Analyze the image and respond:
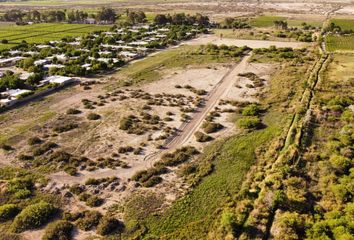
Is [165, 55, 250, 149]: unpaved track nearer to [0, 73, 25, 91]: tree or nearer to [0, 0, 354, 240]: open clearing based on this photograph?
[0, 0, 354, 240]: open clearing

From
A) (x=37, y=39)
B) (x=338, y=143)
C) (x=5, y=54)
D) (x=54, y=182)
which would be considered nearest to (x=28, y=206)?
(x=54, y=182)

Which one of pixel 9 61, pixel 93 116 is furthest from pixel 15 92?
pixel 9 61

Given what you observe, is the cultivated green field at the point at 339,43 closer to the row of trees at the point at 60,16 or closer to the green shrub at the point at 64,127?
the green shrub at the point at 64,127

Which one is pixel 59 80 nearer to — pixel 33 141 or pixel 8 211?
pixel 33 141

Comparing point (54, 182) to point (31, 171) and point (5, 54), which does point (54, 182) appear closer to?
point (31, 171)

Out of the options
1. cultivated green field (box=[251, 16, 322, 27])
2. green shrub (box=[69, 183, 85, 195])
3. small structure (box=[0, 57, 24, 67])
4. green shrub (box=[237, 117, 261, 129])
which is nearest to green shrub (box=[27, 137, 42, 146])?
green shrub (box=[69, 183, 85, 195])
